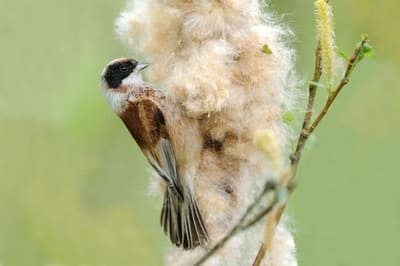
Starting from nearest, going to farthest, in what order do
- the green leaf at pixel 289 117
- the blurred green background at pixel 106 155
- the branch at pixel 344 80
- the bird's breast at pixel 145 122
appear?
the branch at pixel 344 80 < the green leaf at pixel 289 117 < the bird's breast at pixel 145 122 < the blurred green background at pixel 106 155

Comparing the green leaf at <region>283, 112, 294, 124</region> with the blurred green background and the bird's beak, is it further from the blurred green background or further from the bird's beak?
the blurred green background

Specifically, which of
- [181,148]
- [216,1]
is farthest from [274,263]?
[216,1]

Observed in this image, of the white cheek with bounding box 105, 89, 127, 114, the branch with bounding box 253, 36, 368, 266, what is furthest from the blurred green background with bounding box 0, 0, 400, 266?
the branch with bounding box 253, 36, 368, 266

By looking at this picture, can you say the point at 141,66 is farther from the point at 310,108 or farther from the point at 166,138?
the point at 310,108

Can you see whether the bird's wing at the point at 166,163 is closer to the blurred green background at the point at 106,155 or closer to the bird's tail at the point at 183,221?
the bird's tail at the point at 183,221

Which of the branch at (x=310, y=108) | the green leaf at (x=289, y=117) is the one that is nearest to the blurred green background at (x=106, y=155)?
the green leaf at (x=289, y=117)

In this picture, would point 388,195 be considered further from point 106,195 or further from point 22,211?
point 22,211
